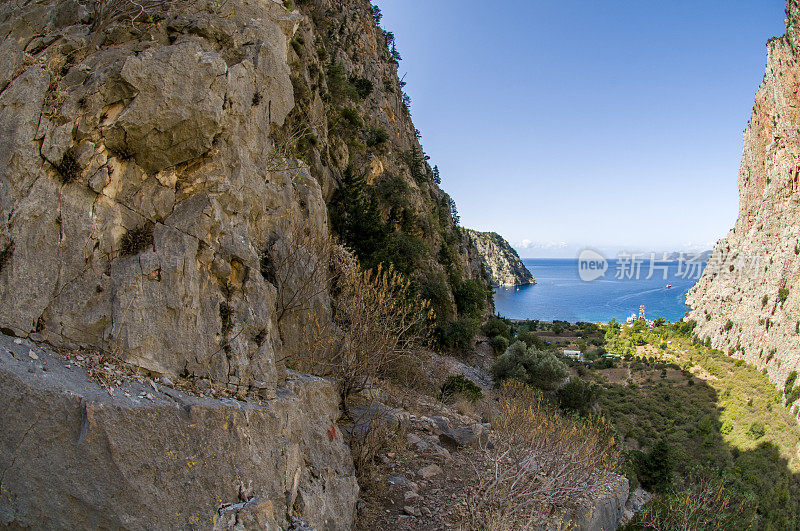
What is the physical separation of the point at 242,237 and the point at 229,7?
444 centimetres

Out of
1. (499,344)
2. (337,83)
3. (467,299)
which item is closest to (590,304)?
(499,344)

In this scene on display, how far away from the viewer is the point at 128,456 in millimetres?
3424

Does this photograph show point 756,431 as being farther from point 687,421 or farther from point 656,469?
point 656,469

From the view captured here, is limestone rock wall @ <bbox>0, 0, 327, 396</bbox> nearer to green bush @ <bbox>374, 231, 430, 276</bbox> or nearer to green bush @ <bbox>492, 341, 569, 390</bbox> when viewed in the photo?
green bush @ <bbox>374, 231, 430, 276</bbox>

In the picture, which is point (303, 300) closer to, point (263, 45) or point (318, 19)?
point (263, 45)

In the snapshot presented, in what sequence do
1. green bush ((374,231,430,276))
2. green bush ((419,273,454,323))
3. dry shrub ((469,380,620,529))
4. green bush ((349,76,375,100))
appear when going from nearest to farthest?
dry shrub ((469,380,620,529)), green bush ((374,231,430,276)), green bush ((419,273,454,323)), green bush ((349,76,375,100))

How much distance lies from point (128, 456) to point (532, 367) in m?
22.9

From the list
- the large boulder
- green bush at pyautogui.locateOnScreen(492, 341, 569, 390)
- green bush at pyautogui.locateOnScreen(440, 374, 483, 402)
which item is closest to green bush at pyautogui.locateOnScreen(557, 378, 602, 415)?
green bush at pyautogui.locateOnScreen(492, 341, 569, 390)

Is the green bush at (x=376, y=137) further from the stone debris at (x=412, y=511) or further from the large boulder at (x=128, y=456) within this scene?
the large boulder at (x=128, y=456)

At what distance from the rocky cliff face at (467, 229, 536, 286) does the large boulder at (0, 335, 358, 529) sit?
14791cm

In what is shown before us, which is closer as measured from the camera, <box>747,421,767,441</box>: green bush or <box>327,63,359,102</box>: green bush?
<box>327,63,359,102</box>: green bush

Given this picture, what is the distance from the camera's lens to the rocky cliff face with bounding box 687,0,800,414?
42469 millimetres

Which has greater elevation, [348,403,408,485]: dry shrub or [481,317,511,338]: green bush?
[348,403,408,485]: dry shrub

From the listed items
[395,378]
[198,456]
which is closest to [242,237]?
[198,456]
